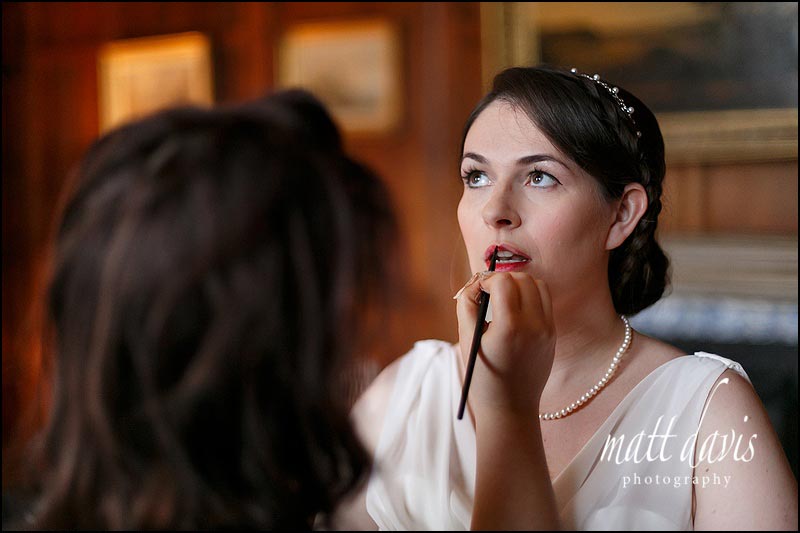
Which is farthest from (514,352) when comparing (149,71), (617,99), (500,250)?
(149,71)

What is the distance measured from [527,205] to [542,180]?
43 mm

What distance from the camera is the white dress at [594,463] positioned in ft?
3.34

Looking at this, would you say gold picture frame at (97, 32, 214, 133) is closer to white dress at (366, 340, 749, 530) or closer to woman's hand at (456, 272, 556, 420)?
white dress at (366, 340, 749, 530)

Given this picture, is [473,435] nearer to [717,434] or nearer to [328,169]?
[717,434]

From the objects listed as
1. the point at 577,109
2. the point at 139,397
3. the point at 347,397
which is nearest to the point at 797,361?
the point at 577,109

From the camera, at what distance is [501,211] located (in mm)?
1096

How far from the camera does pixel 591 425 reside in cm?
115

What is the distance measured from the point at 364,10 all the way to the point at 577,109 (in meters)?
2.68

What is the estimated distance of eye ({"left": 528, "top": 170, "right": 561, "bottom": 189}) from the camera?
1123mm

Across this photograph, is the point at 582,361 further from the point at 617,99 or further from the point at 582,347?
the point at 617,99

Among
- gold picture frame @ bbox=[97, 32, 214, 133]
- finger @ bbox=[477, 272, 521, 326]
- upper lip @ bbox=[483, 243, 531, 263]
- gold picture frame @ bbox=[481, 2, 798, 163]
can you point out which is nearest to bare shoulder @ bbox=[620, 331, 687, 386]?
upper lip @ bbox=[483, 243, 531, 263]

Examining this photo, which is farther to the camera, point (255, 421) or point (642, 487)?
point (642, 487)

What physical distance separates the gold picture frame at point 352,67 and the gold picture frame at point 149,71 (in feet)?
1.33

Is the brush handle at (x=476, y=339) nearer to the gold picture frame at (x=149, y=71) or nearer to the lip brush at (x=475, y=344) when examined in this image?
the lip brush at (x=475, y=344)
